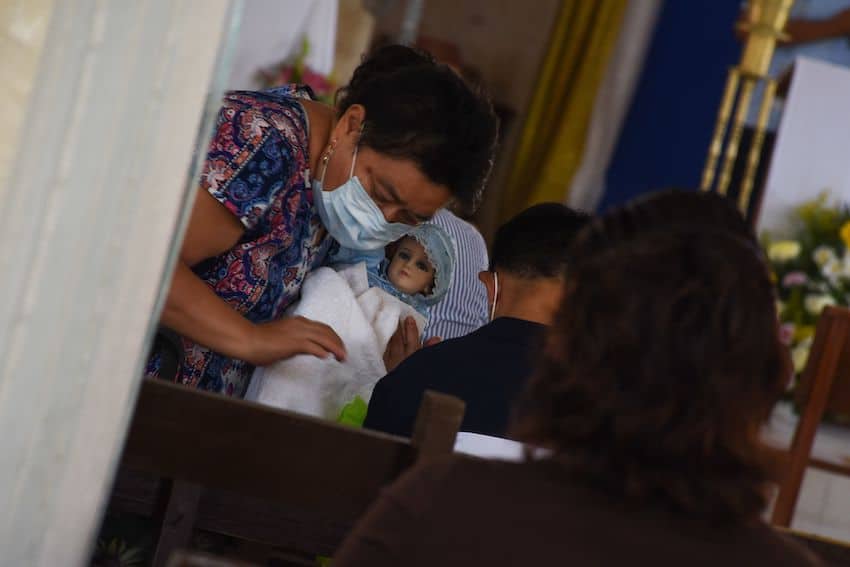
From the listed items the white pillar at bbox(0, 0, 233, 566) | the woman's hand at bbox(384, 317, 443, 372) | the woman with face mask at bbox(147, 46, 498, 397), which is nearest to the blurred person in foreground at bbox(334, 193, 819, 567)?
the white pillar at bbox(0, 0, 233, 566)

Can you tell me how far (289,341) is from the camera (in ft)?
6.55

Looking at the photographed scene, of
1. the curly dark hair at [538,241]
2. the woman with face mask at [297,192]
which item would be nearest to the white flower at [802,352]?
the curly dark hair at [538,241]

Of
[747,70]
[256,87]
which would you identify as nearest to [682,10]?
[747,70]

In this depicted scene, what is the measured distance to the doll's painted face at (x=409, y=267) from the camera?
236 cm

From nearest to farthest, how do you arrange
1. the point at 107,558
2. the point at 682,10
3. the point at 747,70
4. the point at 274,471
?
the point at 274,471
the point at 107,558
the point at 747,70
the point at 682,10

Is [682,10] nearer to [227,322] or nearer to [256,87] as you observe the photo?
[256,87]

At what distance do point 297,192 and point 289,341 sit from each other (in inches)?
9.4

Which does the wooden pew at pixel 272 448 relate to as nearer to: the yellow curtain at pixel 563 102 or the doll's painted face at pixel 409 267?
the doll's painted face at pixel 409 267

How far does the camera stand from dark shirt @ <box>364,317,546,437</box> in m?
1.89

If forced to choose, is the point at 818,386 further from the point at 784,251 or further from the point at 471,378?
the point at 471,378

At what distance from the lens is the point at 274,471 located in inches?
52.6

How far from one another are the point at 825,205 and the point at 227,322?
3131 mm

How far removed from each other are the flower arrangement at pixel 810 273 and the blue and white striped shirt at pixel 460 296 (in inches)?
70.4

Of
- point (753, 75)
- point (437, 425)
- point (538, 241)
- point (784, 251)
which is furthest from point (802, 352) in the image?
point (437, 425)
